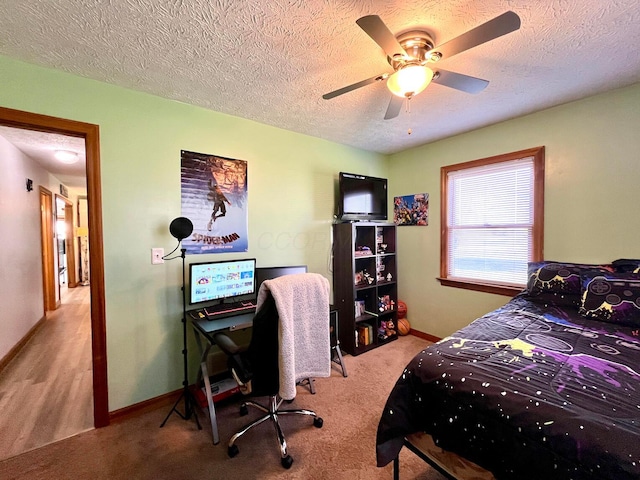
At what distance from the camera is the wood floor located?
187 cm

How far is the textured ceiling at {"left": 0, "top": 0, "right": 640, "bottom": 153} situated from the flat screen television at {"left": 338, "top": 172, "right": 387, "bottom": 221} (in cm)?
95

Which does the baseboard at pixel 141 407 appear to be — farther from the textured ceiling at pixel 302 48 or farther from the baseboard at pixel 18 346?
the textured ceiling at pixel 302 48

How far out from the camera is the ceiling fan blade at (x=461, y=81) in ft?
5.08

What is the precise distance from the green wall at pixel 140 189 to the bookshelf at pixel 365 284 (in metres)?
1.05

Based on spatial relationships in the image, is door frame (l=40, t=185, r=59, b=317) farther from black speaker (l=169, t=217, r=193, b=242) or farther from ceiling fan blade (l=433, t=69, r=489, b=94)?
ceiling fan blade (l=433, t=69, r=489, b=94)

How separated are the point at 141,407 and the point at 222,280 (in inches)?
44.7

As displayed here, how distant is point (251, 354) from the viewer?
5.36 ft

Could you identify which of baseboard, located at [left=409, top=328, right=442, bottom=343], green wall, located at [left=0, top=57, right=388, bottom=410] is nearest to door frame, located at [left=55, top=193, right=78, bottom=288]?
green wall, located at [left=0, top=57, right=388, bottom=410]

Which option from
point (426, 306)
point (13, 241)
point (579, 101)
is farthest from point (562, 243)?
point (13, 241)

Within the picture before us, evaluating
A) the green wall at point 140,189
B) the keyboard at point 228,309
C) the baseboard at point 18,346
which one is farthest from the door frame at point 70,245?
the keyboard at point 228,309

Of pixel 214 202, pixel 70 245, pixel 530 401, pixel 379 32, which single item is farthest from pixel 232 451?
pixel 70 245

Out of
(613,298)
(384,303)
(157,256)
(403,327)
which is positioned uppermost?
(157,256)

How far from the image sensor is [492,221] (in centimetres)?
297

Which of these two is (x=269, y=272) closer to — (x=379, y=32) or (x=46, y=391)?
(x=379, y=32)
